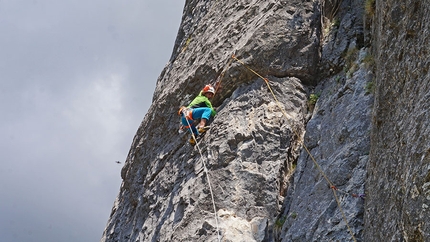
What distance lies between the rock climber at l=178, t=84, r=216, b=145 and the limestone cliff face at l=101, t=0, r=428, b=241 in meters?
0.27

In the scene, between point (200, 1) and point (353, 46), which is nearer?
point (353, 46)

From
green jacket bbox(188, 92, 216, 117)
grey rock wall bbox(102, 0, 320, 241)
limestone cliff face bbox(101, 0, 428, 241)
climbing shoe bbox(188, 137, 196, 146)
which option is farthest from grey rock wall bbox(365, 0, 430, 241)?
green jacket bbox(188, 92, 216, 117)

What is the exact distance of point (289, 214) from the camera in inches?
321

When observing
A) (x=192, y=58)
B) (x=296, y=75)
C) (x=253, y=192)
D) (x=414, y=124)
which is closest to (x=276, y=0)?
(x=296, y=75)

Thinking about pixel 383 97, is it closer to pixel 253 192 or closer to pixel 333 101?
pixel 333 101

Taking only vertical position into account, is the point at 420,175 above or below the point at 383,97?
below

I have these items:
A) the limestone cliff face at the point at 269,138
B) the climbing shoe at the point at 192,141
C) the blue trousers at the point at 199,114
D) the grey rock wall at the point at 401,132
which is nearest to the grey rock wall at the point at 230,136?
the limestone cliff face at the point at 269,138

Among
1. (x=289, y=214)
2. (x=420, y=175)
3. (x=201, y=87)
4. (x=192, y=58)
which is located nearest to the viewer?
(x=420, y=175)

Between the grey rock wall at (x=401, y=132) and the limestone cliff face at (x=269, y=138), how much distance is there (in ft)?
0.34

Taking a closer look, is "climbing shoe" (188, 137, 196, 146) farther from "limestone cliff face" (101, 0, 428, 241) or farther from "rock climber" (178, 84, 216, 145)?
"limestone cliff face" (101, 0, 428, 241)

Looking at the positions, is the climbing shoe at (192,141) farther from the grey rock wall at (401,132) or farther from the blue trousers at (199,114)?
the grey rock wall at (401,132)

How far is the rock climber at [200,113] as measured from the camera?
37.3 feet

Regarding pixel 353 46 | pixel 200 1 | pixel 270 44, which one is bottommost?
pixel 353 46

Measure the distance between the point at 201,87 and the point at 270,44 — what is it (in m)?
2.32
